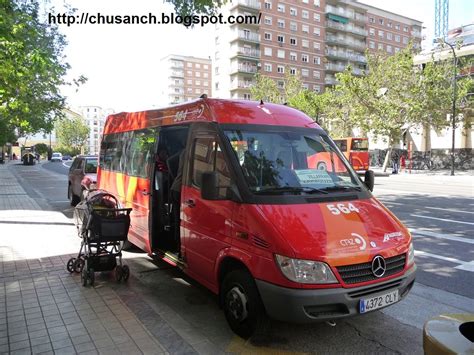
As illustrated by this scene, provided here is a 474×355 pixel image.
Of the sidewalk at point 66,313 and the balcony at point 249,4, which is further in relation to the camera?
the balcony at point 249,4

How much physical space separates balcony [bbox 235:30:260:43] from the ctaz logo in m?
71.6

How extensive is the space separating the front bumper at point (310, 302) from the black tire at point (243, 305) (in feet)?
0.54

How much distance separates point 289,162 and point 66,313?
9.73 ft

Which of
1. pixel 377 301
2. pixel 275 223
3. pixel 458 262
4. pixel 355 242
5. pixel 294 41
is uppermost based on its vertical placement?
pixel 294 41

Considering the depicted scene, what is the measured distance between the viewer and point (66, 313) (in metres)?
4.62

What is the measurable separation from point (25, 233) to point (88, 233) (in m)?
3.88

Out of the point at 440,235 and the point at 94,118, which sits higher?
the point at 94,118

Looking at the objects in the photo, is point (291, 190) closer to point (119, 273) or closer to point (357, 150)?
point (119, 273)

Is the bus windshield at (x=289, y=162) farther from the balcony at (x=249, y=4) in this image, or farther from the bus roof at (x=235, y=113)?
the balcony at (x=249, y=4)

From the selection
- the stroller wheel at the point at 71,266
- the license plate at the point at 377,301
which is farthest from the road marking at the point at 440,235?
the stroller wheel at the point at 71,266

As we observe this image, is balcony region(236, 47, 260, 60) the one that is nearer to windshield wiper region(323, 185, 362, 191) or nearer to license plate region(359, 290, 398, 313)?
windshield wiper region(323, 185, 362, 191)

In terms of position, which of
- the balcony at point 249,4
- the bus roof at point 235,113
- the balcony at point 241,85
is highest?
the balcony at point 249,4

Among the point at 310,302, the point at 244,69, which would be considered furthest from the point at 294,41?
the point at 310,302

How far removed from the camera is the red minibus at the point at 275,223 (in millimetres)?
3547
